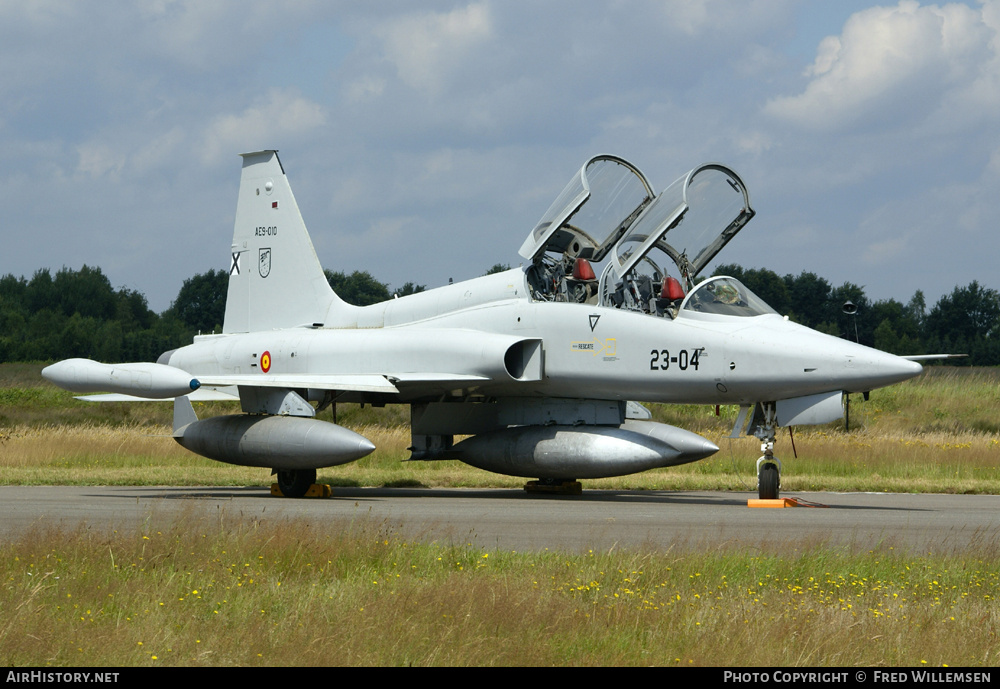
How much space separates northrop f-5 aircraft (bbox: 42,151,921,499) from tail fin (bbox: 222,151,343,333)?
4.53 ft

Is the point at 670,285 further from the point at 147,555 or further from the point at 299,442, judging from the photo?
the point at 147,555

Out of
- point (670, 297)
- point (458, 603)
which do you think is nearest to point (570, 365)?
point (670, 297)

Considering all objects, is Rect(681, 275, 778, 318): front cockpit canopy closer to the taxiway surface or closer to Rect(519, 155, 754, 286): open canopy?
Rect(519, 155, 754, 286): open canopy

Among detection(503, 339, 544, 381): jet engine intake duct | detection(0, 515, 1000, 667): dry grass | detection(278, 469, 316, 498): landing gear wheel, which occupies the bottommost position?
detection(0, 515, 1000, 667): dry grass

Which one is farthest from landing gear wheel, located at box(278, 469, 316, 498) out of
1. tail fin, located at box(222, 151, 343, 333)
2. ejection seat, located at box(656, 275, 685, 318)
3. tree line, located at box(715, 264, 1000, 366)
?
tree line, located at box(715, 264, 1000, 366)

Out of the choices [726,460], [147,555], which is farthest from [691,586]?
[726,460]

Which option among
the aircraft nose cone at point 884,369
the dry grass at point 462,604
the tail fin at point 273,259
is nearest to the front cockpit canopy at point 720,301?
the aircraft nose cone at point 884,369

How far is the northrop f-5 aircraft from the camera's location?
48.8 feet

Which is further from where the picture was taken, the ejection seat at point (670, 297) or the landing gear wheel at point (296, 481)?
the landing gear wheel at point (296, 481)

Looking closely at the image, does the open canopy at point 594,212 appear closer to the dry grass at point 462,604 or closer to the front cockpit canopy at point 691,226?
the front cockpit canopy at point 691,226

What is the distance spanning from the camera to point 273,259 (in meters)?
20.7

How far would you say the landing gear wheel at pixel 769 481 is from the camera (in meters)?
14.6

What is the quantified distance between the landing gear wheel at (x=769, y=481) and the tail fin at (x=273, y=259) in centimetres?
879

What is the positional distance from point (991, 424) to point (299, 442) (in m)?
23.4
